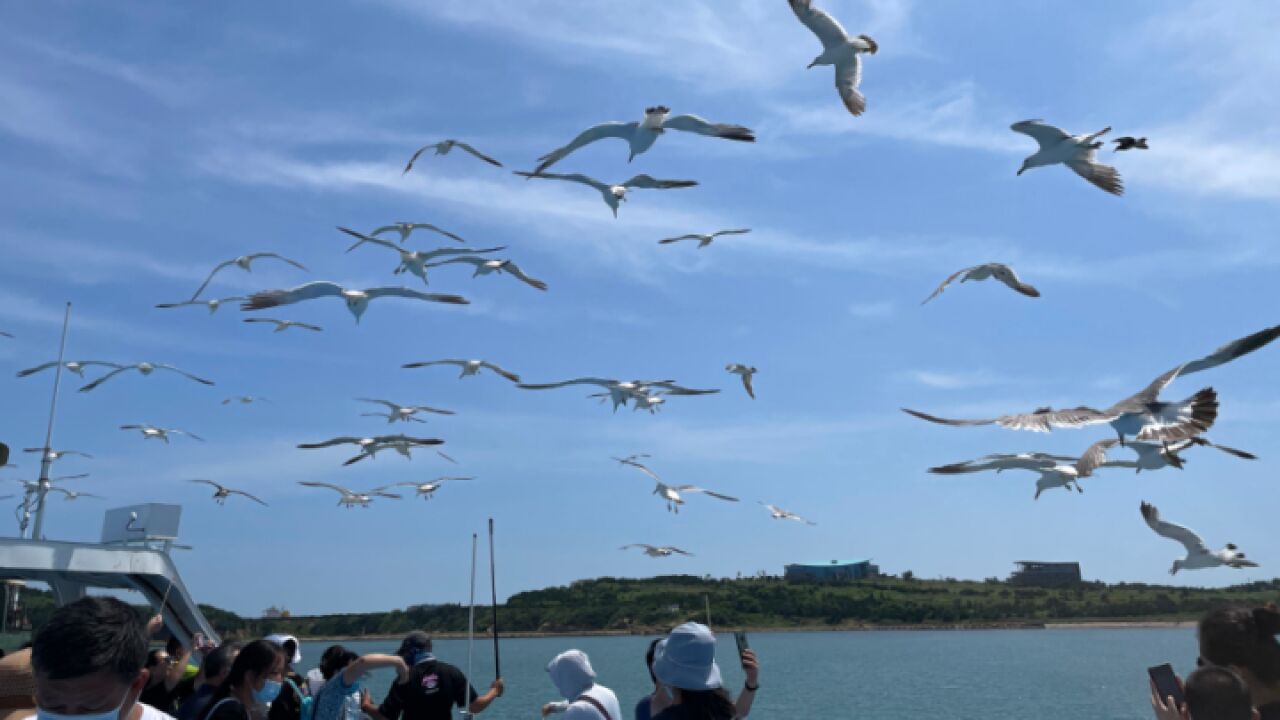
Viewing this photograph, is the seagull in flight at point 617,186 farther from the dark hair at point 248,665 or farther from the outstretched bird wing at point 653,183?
the dark hair at point 248,665

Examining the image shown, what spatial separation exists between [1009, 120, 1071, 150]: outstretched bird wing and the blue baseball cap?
37.3ft

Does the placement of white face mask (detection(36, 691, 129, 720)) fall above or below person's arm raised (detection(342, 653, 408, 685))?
above

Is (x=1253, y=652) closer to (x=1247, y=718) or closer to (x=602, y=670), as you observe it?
(x=1247, y=718)

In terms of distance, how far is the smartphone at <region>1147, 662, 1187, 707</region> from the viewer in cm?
415

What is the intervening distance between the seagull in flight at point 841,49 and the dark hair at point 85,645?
13.1 m

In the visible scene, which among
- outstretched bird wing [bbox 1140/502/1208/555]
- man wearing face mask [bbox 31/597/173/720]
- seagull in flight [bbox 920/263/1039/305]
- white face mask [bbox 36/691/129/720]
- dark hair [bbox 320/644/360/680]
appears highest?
seagull in flight [bbox 920/263/1039/305]

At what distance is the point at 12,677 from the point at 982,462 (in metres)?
10.6

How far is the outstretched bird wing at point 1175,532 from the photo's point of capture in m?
10.4

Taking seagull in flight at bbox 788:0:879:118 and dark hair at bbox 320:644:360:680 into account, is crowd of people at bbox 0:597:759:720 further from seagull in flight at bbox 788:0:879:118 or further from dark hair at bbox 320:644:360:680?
seagull in flight at bbox 788:0:879:118

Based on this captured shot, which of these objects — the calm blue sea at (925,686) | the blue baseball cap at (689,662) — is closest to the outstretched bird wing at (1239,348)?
the blue baseball cap at (689,662)

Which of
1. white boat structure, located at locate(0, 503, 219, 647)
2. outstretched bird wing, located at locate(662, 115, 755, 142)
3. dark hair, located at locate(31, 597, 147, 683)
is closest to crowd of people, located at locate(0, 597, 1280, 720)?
dark hair, located at locate(31, 597, 147, 683)

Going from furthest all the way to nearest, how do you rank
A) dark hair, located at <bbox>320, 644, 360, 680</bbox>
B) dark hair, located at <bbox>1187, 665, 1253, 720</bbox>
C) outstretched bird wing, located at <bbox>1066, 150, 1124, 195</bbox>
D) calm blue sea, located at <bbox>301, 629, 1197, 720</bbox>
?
calm blue sea, located at <bbox>301, 629, 1197, 720</bbox>, outstretched bird wing, located at <bbox>1066, 150, 1124, 195</bbox>, dark hair, located at <bbox>320, 644, 360, 680</bbox>, dark hair, located at <bbox>1187, 665, 1253, 720</bbox>

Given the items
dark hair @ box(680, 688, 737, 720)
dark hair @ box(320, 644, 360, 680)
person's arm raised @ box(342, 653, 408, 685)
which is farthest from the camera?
dark hair @ box(320, 644, 360, 680)

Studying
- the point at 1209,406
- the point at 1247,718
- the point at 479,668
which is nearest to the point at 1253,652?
the point at 1247,718
